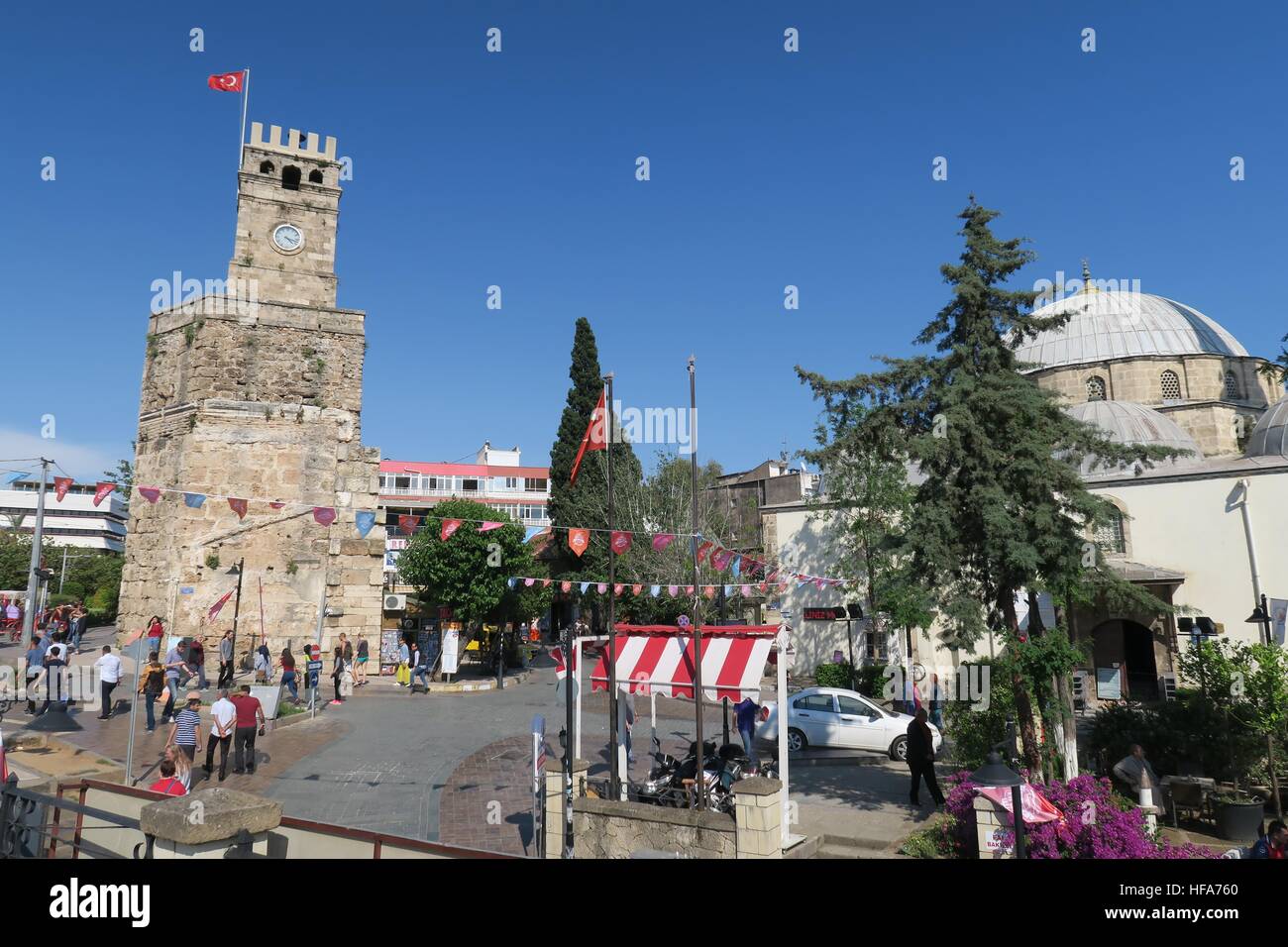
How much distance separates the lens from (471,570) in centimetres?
2700

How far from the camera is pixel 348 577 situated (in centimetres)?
2586

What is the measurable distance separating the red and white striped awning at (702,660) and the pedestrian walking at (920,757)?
275 centimetres

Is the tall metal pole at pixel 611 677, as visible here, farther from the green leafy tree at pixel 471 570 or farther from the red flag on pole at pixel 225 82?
the red flag on pole at pixel 225 82

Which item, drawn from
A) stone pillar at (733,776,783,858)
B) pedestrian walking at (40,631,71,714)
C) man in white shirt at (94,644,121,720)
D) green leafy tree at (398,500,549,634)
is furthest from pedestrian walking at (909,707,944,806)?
green leafy tree at (398,500,549,634)

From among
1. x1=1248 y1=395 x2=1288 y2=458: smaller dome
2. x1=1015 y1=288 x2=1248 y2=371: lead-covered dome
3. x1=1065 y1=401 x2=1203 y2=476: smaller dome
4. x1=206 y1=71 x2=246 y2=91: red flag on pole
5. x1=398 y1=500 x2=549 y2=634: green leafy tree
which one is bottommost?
x1=398 y1=500 x2=549 y2=634: green leafy tree

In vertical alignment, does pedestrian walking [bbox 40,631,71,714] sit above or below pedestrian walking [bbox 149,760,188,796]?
above

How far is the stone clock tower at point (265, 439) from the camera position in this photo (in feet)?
81.0

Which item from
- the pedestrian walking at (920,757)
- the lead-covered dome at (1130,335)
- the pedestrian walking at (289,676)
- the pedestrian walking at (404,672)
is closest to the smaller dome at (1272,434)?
the lead-covered dome at (1130,335)

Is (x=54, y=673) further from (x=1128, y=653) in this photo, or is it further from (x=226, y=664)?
(x=1128, y=653)

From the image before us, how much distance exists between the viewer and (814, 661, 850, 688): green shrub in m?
27.0

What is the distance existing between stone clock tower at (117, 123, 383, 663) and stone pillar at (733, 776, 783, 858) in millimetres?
20330

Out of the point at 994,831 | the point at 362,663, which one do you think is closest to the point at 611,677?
the point at 994,831

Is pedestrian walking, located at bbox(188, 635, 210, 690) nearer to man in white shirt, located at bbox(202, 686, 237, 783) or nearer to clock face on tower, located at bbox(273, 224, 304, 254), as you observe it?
man in white shirt, located at bbox(202, 686, 237, 783)
